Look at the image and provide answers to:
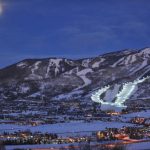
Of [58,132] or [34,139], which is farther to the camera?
[58,132]

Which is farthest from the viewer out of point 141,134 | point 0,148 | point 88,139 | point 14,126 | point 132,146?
point 14,126

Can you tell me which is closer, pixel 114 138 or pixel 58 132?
pixel 114 138

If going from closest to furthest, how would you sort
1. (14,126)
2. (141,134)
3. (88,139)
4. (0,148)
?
(0,148) → (88,139) → (141,134) → (14,126)

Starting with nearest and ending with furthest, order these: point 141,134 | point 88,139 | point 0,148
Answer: point 0,148, point 88,139, point 141,134

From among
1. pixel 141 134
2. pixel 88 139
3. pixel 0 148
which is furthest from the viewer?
pixel 141 134

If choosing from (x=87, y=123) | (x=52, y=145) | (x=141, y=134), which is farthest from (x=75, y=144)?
(x=87, y=123)

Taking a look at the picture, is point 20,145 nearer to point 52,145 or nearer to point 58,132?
A: point 52,145

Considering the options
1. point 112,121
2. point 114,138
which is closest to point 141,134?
point 114,138

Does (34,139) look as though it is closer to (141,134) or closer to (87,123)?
(141,134)

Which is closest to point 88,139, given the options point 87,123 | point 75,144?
point 75,144
